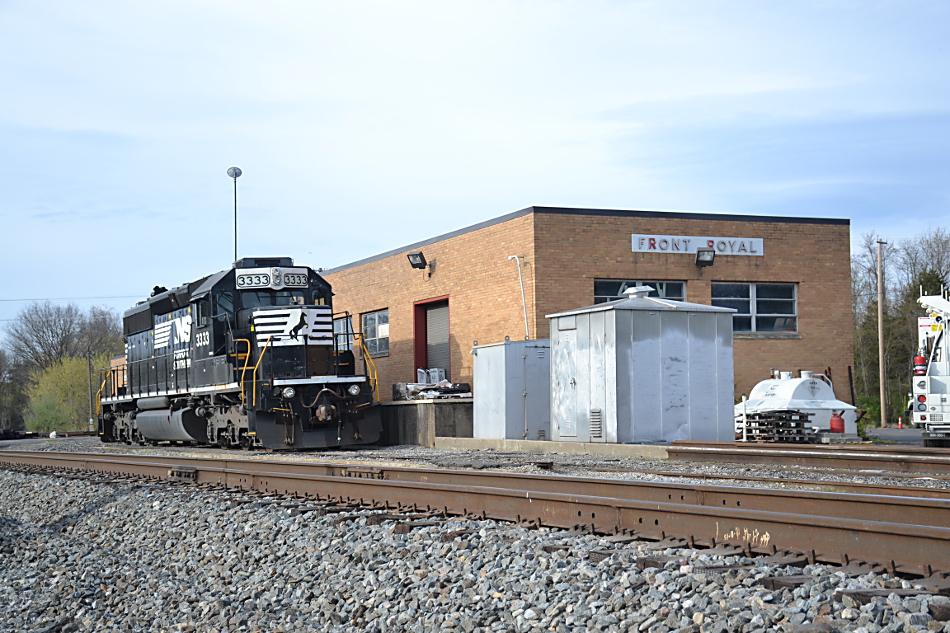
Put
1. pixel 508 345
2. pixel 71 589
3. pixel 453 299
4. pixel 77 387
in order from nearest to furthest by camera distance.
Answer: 1. pixel 71 589
2. pixel 508 345
3. pixel 453 299
4. pixel 77 387

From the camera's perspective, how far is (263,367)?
17453mm

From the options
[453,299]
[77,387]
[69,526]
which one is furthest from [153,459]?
[77,387]

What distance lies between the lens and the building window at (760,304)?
971 inches

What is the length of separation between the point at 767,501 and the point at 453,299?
66.0ft

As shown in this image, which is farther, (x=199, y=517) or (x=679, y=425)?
(x=679, y=425)

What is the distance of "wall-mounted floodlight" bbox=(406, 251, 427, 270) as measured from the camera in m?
27.5

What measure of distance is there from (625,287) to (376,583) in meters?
19.5

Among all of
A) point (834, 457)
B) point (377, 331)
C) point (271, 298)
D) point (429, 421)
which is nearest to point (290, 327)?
point (271, 298)

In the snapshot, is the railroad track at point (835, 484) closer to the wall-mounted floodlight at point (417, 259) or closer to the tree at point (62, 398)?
the wall-mounted floodlight at point (417, 259)

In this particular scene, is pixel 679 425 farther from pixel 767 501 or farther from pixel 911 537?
pixel 911 537

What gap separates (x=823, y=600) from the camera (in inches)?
152

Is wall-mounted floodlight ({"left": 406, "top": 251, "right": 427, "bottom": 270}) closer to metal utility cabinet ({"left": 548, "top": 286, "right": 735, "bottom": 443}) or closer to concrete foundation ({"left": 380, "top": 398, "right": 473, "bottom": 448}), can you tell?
concrete foundation ({"left": 380, "top": 398, "right": 473, "bottom": 448})

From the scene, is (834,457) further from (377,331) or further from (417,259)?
(377,331)

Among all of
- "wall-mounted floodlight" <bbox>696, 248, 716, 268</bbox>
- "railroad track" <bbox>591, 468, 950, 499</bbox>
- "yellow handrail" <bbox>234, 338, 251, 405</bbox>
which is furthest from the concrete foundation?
"railroad track" <bbox>591, 468, 950, 499</bbox>
